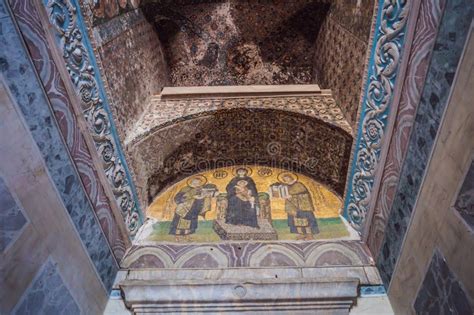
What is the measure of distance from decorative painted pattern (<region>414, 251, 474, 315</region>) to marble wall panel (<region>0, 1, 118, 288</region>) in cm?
213

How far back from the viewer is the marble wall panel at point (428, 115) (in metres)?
1.29

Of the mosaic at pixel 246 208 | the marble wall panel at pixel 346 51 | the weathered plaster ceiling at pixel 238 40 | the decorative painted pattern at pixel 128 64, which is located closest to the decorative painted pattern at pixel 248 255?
the mosaic at pixel 246 208

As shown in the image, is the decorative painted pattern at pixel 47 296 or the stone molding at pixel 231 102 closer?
the decorative painted pattern at pixel 47 296

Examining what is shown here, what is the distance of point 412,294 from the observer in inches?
72.9

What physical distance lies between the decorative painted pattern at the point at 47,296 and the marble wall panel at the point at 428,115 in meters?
2.14

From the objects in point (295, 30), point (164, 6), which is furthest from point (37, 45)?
point (295, 30)

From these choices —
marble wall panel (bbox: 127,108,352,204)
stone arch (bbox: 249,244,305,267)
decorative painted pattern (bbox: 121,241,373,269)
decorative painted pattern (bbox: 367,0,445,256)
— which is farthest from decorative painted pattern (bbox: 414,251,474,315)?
marble wall panel (bbox: 127,108,352,204)

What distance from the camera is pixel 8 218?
1396 millimetres

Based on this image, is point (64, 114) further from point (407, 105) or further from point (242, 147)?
point (407, 105)

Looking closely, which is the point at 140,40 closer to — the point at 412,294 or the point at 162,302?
the point at 162,302

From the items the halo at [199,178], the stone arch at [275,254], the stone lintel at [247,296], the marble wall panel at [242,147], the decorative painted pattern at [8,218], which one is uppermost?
the decorative painted pattern at [8,218]

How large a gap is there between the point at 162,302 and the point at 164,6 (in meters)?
3.56

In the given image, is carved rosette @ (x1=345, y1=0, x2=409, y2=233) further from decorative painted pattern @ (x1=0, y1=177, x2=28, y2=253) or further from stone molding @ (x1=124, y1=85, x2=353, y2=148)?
decorative painted pattern @ (x1=0, y1=177, x2=28, y2=253)

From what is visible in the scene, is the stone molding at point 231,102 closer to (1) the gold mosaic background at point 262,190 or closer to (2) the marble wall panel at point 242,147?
(2) the marble wall panel at point 242,147
